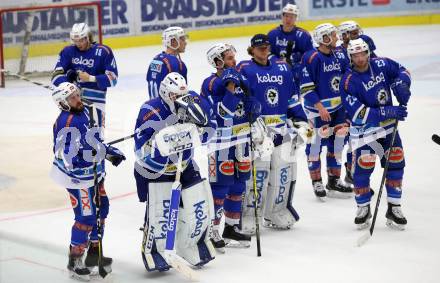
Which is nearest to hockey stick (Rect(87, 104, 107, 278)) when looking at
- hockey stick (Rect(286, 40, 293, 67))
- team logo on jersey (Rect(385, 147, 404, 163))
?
team logo on jersey (Rect(385, 147, 404, 163))

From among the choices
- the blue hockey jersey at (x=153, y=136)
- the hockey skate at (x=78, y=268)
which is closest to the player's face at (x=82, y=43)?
the blue hockey jersey at (x=153, y=136)

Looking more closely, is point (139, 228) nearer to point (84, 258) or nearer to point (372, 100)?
point (84, 258)

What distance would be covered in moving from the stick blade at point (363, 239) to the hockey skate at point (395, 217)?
0.36 meters

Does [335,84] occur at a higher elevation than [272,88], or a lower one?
lower

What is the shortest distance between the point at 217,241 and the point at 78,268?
47.7 inches

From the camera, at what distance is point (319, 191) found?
357 inches

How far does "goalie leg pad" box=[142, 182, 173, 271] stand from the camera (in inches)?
269

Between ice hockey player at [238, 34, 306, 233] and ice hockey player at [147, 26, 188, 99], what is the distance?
1.01 m

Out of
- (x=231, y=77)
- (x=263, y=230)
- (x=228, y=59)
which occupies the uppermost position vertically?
(x=228, y=59)

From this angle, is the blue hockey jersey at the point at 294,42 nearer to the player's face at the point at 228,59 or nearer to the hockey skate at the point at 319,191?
the hockey skate at the point at 319,191

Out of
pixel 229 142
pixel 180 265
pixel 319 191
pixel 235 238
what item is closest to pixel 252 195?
pixel 235 238

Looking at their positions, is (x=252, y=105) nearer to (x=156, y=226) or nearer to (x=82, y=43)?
(x=156, y=226)

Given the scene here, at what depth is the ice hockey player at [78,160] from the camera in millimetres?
6719

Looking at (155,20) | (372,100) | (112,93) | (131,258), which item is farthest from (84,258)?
(155,20)
